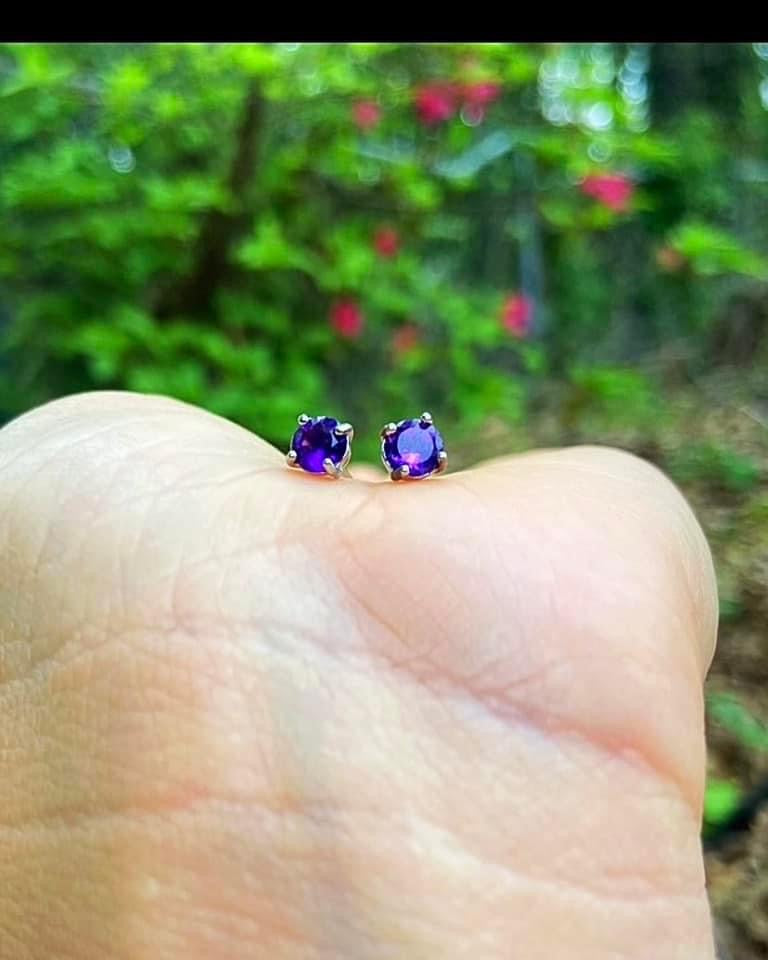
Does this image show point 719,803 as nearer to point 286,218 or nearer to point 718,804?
point 718,804

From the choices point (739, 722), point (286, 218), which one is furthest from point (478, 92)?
point (739, 722)

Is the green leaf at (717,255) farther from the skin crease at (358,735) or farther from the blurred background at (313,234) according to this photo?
the skin crease at (358,735)

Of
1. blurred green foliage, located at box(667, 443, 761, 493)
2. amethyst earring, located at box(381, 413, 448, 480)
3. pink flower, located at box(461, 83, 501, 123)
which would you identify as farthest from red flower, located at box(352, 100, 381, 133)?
amethyst earring, located at box(381, 413, 448, 480)

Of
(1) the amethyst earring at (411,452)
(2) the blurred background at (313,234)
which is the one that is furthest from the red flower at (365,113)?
(1) the amethyst earring at (411,452)

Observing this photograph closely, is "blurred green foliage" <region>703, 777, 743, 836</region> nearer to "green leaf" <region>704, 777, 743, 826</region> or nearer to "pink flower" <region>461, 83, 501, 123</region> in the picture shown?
"green leaf" <region>704, 777, 743, 826</region>

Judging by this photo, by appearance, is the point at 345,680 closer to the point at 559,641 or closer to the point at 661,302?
the point at 559,641

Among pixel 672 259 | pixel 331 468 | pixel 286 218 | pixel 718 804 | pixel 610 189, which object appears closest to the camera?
pixel 331 468
